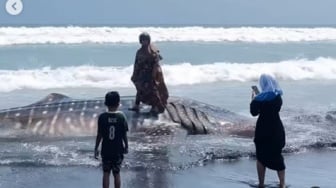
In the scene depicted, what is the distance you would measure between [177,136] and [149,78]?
102cm

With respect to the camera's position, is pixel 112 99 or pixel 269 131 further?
pixel 269 131

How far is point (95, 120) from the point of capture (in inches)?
446

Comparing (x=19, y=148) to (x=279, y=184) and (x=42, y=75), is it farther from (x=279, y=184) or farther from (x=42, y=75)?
(x=42, y=75)

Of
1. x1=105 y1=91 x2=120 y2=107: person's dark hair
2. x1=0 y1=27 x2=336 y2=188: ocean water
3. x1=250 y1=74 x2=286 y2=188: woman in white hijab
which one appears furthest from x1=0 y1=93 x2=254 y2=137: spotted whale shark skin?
x1=105 y1=91 x2=120 y2=107: person's dark hair

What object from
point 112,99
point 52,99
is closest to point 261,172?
point 112,99

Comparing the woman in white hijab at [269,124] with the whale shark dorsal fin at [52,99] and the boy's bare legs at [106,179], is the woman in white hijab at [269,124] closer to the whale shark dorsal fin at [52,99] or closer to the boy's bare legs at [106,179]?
the boy's bare legs at [106,179]

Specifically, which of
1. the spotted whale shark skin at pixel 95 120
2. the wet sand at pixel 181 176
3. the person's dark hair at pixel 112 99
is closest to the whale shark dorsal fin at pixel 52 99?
the spotted whale shark skin at pixel 95 120

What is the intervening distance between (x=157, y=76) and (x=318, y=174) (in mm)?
3321

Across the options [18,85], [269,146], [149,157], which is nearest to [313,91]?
[18,85]

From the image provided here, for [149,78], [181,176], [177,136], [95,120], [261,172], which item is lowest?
[181,176]

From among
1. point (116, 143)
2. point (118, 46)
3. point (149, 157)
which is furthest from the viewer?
point (118, 46)

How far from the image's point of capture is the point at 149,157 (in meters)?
9.65

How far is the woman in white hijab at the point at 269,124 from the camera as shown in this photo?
7.64 meters

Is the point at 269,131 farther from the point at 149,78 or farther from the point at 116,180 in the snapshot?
the point at 149,78
